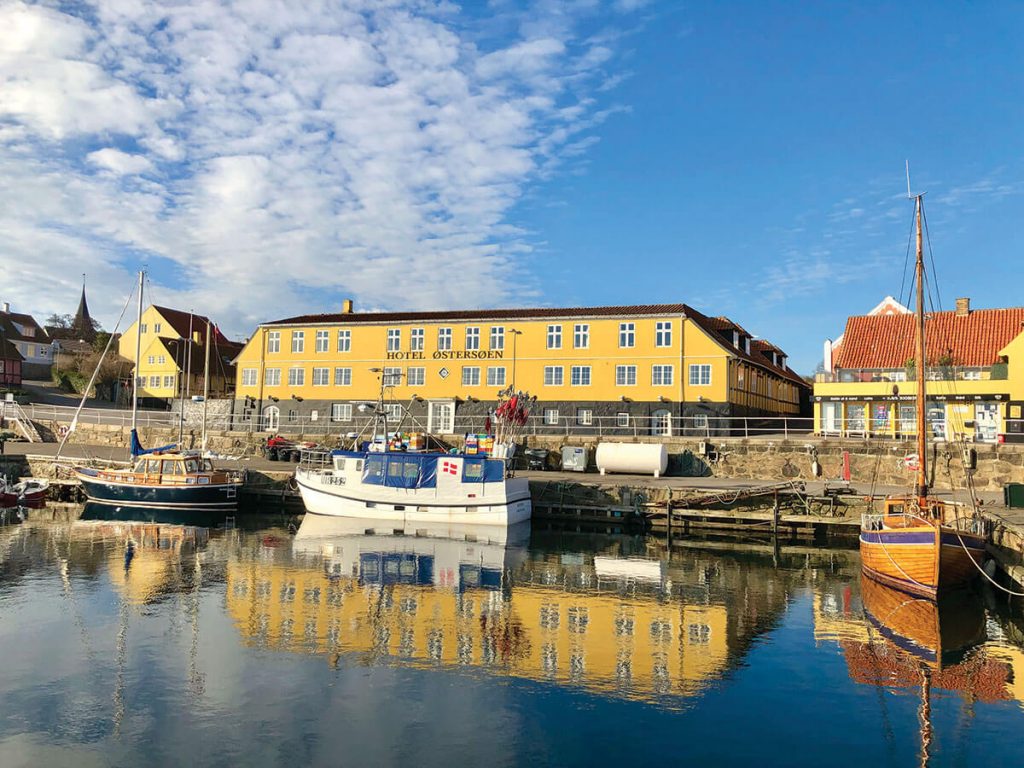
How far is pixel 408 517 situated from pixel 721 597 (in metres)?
16.8

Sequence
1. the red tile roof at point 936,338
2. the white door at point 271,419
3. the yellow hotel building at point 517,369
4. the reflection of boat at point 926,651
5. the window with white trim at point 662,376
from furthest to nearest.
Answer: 1. the white door at point 271,419
2. the window with white trim at point 662,376
3. the yellow hotel building at point 517,369
4. the red tile roof at point 936,338
5. the reflection of boat at point 926,651

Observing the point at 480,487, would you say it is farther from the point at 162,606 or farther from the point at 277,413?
the point at 277,413

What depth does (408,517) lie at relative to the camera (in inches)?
1325

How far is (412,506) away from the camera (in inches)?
1325

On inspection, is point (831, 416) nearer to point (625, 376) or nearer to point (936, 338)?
point (936, 338)

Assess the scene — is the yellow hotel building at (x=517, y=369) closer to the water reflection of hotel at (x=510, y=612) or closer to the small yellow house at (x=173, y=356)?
the small yellow house at (x=173, y=356)

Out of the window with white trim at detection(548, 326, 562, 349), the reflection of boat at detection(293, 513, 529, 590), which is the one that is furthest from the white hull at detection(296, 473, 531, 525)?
the window with white trim at detection(548, 326, 562, 349)

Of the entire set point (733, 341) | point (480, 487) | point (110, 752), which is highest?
point (733, 341)

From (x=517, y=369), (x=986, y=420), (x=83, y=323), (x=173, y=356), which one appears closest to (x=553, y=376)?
(x=517, y=369)

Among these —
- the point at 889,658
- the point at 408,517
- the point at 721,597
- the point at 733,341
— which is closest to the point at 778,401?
the point at 733,341

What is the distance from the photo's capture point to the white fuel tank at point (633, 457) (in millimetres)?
38219

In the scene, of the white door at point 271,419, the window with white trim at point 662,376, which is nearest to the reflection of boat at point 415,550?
the window with white trim at point 662,376

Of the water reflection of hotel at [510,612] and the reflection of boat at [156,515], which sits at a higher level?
the reflection of boat at [156,515]

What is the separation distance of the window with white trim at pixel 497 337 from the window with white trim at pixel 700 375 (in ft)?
38.6
